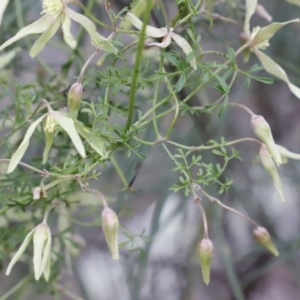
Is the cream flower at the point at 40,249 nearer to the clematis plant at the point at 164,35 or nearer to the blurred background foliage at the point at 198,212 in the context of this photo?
the clematis plant at the point at 164,35

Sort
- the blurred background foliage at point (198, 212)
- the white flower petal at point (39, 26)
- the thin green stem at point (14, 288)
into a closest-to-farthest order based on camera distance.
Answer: the white flower petal at point (39, 26) < the thin green stem at point (14, 288) < the blurred background foliage at point (198, 212)

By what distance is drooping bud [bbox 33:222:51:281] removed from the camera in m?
0.41

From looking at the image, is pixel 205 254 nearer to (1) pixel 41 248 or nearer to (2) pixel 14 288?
(1) pixel 41 248

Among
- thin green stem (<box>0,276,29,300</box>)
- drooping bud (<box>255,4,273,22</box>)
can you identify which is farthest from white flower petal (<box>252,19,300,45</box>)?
thin green stem (<box>0,276,29,300</box>)

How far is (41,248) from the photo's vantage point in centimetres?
42

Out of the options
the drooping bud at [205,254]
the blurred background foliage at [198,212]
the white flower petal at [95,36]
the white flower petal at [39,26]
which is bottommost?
the blurred background foliage at [198,212]

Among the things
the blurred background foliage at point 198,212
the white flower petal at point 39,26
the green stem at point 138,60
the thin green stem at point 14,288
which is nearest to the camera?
the green stem at point 138,60

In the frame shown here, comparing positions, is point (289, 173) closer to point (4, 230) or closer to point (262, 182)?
point (262, 182)

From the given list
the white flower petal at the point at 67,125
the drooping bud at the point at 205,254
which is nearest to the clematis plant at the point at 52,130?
the white flower petal at the point at 67,125

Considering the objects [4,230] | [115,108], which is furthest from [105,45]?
[4,230]

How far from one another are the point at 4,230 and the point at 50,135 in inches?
8.3

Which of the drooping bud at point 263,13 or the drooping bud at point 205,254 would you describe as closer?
the drooping bud at point 205,254

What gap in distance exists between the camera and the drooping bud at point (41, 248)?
0.41 metres

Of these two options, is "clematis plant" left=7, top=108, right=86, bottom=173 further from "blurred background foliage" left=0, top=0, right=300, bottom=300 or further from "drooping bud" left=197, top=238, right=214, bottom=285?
"blurred background foliage" left=0, top=0, right=300, bottom=300
